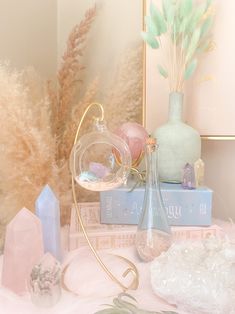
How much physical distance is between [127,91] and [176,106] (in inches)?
6.8

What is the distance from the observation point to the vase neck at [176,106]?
0.88 meters

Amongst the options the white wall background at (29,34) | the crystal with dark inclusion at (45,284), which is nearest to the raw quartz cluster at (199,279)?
the crystal with dark inclusion at (45,284)

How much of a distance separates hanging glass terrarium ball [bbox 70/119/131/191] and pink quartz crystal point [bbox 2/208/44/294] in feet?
0.36

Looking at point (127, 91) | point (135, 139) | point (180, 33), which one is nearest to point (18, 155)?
point (135, 139)

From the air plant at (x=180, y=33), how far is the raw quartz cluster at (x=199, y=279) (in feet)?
1.55

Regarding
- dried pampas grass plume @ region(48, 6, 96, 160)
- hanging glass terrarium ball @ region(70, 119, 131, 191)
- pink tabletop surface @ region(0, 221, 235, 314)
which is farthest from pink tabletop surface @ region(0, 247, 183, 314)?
dried pampas grass plume @ region(48, 6, 96, 160)

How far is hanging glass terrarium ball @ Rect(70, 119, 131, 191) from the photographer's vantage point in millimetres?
540

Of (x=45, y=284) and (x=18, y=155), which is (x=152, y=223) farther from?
(x=18, y=155)

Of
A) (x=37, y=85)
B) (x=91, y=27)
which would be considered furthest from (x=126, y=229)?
(x=91, y=27)

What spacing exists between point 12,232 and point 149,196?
0.83 ft

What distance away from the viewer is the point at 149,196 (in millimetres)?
650

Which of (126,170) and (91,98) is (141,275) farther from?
(91,98)

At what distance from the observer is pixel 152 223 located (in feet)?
2.09

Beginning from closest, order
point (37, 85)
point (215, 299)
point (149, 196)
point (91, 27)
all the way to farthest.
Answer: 1. point (215, 299)
2. point (149, 196)
3. point (37, 85)
4. point (91, 27)
